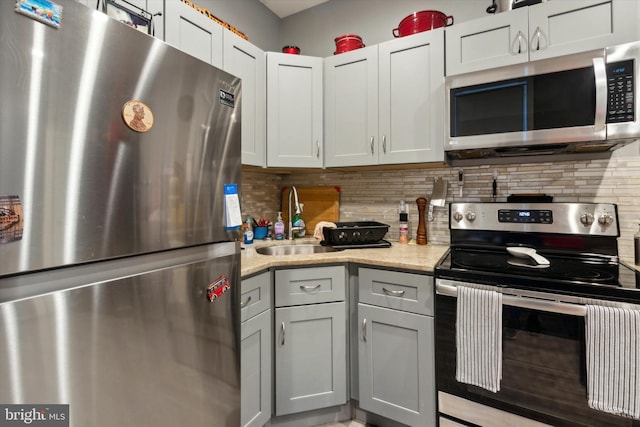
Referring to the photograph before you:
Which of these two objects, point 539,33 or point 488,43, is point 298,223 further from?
point 539,33

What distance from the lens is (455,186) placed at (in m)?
2.04

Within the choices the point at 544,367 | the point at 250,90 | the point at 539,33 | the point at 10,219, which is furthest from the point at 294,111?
the point at 544,367

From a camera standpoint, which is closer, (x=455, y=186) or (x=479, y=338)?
(x=479, y=338)

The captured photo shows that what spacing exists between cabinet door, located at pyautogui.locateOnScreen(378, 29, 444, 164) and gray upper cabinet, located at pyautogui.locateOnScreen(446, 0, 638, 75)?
10 cm

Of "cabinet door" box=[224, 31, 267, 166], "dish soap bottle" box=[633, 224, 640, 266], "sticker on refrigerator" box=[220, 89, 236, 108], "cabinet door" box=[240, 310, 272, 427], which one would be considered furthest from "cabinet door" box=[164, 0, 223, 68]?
"dish soap bottle" box=[633, 224, 640, 266]

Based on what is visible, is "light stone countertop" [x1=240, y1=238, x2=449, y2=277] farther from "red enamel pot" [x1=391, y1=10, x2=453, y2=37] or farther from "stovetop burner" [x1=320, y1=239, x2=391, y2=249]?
"red enamel pot" [x1=391, y1=10, x2=453, y2=37]

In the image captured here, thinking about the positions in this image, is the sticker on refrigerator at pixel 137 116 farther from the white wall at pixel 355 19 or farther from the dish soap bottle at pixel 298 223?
the white wall at pixel 355 19

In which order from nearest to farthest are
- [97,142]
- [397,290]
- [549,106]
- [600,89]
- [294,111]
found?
1. [97,142]
2. [600,89]
3. [549,106]
4. [397,290]
5. [294,111]

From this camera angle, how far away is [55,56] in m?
0.60

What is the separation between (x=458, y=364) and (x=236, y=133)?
1315 mm

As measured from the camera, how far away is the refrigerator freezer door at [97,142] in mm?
563

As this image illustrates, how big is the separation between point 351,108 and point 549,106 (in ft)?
3.50

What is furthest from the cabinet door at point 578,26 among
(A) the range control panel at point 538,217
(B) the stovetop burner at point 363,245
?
(B) the stovetop burner at point 363,245

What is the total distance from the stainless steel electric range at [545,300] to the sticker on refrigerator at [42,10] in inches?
58.2
